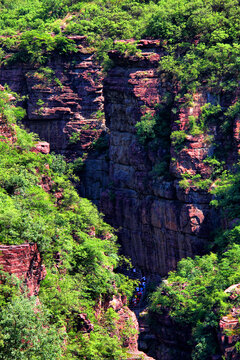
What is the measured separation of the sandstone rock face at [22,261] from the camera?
35.9 metres

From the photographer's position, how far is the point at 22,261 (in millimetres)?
36188

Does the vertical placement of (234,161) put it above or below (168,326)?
above

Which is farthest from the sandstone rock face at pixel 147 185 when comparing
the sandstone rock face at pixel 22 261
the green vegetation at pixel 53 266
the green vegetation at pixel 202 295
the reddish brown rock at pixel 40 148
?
the sandstone rock face at pixel 22 261

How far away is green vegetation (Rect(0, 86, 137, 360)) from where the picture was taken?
3562 centimetres

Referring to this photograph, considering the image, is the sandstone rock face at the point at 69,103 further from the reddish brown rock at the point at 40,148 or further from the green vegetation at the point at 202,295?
the reddish brown rock at the point at 40,148

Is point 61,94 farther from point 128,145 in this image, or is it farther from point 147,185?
point 147,185

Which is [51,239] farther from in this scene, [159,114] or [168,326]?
[159,114]

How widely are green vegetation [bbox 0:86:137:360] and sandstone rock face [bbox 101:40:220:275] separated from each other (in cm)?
621

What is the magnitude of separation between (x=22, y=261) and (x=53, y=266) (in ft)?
22.2

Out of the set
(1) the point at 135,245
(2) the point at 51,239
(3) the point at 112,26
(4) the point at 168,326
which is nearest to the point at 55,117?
(3) the point at 112,26

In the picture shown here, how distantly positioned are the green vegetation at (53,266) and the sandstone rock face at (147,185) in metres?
6.21

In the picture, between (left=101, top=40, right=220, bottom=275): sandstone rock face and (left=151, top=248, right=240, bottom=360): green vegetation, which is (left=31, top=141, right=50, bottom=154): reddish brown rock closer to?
(left=151, top=248, right=240, bottom=360): green vegetation

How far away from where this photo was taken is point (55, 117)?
236 ft

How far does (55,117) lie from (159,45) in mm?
10867
